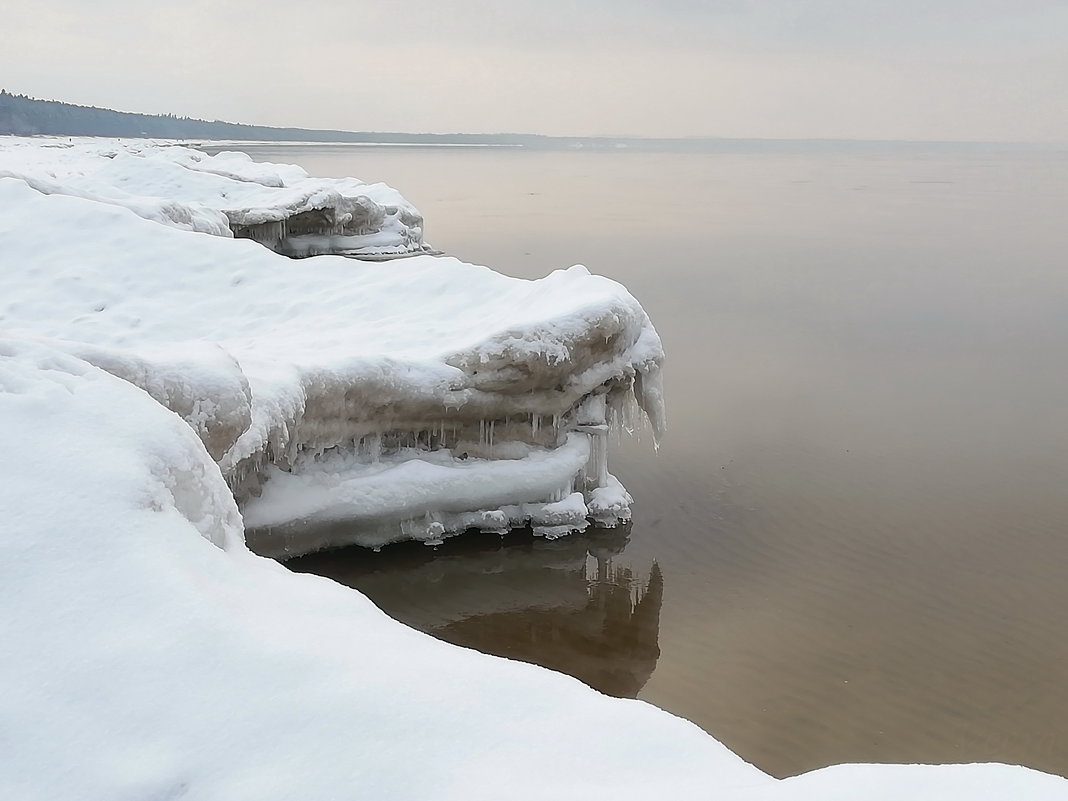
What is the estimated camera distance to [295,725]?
7.77ft

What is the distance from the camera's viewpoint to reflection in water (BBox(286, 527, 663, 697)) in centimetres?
643

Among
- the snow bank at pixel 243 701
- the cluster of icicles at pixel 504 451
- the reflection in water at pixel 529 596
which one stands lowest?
the reflection in water at pixel 529 596

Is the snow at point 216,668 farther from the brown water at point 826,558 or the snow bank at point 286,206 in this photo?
the snow bank at point 286,206

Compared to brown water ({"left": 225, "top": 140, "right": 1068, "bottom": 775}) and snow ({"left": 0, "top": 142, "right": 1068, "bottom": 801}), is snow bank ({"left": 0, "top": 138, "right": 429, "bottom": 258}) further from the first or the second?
snow ({"left": 0, "top": 142, "right": 1068, "bottom": 801})

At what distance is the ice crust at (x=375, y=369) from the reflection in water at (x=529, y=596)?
204mm

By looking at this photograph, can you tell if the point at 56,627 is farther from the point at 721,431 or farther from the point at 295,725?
the point at 721,431

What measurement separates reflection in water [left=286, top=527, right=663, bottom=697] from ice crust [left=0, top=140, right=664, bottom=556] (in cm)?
20

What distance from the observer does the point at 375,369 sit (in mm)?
7070

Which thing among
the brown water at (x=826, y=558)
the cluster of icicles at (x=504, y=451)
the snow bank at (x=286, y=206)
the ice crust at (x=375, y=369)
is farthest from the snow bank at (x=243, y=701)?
the snow bank at (x=286, y=206)

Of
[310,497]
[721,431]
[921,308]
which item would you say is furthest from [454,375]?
[921,308]

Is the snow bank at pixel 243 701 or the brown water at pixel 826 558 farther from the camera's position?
the brown water at pixel 826 558

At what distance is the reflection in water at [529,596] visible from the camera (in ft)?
21.1

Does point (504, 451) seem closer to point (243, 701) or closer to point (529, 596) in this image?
point (529, 596)

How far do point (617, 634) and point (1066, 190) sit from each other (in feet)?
171
